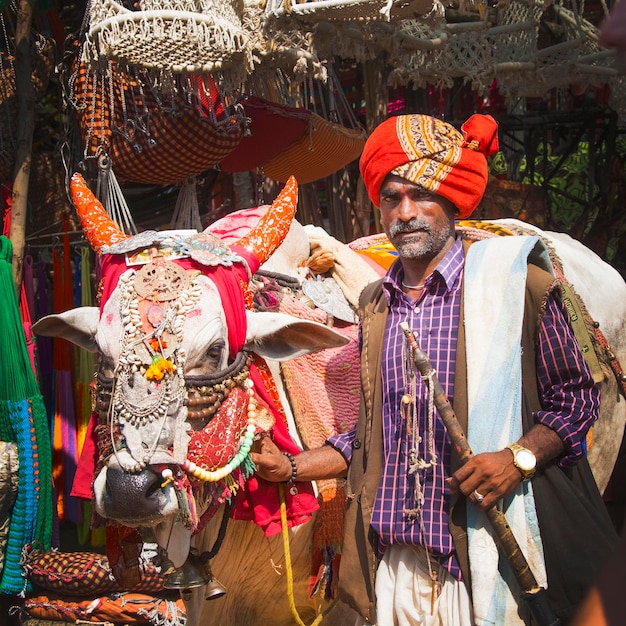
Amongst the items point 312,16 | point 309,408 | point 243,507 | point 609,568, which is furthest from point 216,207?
point 609,568

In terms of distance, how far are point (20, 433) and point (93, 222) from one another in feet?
4.91

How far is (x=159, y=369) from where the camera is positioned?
7.68 feet

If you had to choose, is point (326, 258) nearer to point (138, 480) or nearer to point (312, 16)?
point (312, 16)

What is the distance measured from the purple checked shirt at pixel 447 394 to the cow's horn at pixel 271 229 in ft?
1.44

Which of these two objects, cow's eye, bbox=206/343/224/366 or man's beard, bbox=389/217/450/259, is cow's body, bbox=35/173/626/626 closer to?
cow's eye, bbox=206/343/224/366

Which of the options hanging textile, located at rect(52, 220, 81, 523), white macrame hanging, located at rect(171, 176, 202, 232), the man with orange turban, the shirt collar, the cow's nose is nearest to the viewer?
the cow's nose

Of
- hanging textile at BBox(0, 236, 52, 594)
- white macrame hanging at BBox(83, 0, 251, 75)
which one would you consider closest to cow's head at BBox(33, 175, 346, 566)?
white macrame hanging at BBox(83, 0, 251, 75)

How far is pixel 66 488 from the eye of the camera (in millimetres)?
4867

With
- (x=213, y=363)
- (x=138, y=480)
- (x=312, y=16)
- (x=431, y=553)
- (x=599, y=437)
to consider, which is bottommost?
(x=599, y=437)

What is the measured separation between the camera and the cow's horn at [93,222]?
2801mm

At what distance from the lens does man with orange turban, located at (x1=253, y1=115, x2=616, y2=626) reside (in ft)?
7.78

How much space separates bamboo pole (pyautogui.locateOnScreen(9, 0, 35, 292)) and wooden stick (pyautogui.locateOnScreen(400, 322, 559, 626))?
255 cm

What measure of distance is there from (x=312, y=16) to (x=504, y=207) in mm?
2646

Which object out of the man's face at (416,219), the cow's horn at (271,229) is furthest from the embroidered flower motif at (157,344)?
the man's face at (416,219)
